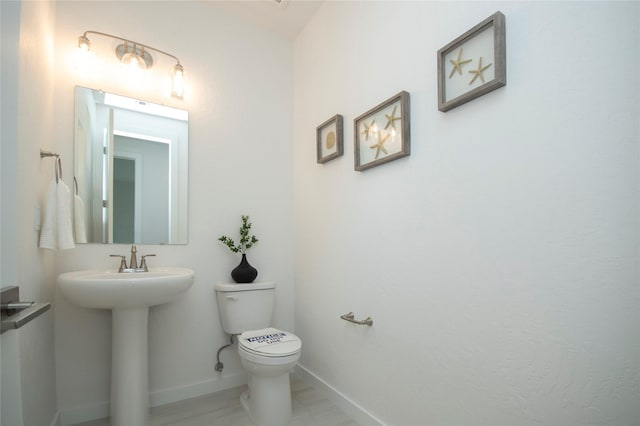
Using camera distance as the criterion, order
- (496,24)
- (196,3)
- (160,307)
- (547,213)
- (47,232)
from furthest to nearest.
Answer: (196,3) → (160,307) → (47,232) → (496,24) → (547,213)

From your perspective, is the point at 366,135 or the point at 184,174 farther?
the point at 184,174

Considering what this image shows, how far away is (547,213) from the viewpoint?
962 millimetres

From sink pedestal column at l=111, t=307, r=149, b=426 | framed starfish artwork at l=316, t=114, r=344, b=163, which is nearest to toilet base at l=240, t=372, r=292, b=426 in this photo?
sink pedestal column at l=111, t=307, r=149, b=426

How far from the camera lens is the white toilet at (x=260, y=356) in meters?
1.62

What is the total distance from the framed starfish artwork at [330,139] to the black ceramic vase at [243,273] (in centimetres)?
86

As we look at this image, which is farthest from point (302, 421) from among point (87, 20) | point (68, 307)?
point (87, 20)

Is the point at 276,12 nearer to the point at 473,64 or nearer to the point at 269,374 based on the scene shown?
the point at 473,64

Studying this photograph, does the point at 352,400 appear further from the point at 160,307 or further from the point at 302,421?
the point at 160,307

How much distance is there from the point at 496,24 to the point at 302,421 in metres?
2.02

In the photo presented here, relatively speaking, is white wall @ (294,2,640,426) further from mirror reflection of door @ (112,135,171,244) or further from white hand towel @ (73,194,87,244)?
white hand towel @ (73,194,87,244)

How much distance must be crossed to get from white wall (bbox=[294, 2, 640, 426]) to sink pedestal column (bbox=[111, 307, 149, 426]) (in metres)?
1.07

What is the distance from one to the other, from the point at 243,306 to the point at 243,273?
0.69 ft

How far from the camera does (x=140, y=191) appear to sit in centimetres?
191

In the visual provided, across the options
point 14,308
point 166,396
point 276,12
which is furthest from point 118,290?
point 276,12
